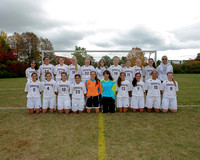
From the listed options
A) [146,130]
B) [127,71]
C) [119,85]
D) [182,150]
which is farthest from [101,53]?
[182,150]

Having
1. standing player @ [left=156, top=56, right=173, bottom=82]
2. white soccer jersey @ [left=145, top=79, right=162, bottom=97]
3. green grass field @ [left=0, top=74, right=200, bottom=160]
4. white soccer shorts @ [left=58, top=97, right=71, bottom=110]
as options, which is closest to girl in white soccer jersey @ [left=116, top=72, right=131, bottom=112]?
green grass field @ [left=0, top=74, right=200, bottom=160]

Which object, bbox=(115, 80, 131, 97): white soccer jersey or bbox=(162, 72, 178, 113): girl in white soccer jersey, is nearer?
bbox=(162, 72, 178, 113): girl in white soccer jersey

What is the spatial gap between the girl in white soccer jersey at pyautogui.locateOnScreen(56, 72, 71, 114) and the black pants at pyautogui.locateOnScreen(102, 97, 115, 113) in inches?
45.9

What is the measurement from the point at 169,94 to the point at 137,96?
3.53ft

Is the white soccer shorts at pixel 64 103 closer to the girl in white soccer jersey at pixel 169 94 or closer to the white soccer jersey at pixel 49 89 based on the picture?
the white soccer jersey at pixel 49 89

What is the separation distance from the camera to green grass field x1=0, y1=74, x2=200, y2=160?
2496 millimetres

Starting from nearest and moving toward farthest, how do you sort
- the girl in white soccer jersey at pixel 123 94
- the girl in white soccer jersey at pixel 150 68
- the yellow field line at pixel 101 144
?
the yellow field line at pixel 101 144
the girl in white soccer jersey at pixel 123 94
the girl in white soccer jersey at pixel 150 68

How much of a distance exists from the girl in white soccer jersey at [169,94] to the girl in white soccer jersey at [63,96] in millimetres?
3185

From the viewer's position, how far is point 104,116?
4.45m

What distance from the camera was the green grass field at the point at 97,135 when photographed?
98.3 inches

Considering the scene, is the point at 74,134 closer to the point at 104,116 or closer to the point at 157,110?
the point at 104,116

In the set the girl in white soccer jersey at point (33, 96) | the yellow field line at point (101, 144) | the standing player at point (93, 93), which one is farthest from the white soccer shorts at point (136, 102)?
the girl in white soccer jersey at point (33, 96)

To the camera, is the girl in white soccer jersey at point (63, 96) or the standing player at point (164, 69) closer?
the girl in white soccer jersey at point (63, 96)

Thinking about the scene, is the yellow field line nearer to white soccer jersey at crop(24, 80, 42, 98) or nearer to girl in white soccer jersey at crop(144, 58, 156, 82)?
white soccer jersey at crop(24, 80, 42, 98)
